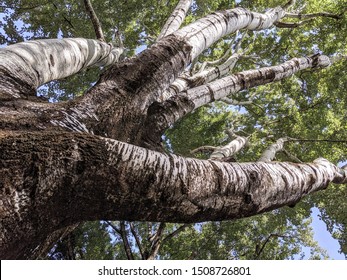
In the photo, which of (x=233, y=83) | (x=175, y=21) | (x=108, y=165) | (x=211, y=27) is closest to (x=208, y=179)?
(x=108, y=165)

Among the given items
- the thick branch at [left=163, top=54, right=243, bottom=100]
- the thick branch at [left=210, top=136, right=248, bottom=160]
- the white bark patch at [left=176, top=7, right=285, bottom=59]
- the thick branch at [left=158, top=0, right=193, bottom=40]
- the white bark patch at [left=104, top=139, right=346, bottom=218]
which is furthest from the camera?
the thick branch at [left=210, top=136, right=248, bottom=160]

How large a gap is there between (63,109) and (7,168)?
786mm

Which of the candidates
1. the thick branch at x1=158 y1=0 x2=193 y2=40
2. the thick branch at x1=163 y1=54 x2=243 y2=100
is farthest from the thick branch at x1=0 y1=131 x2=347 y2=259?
the thick branch at x1=158 y1=0 x2=193 y2=40

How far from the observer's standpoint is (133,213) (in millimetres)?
1750

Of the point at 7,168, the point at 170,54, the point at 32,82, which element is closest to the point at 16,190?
the point at 7,168

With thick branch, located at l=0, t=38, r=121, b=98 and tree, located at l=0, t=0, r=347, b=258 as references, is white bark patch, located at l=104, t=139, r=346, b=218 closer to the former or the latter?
tree, located at l=0, t=0, r=347, b=258

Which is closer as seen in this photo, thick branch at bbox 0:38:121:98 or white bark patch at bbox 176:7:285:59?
thick branch at bbox 0:38:121:98

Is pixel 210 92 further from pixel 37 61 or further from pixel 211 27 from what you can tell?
pixel 37 61

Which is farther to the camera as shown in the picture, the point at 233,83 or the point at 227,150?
the point at 227,150

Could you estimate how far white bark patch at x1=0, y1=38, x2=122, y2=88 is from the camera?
103 inches

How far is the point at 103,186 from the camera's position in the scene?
63.1 inches

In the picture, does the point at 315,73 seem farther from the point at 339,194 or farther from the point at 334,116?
the point at 339,194

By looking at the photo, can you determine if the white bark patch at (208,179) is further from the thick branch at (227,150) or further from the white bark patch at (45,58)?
the thick branch at (227,150)

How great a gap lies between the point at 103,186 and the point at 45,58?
5.96 ft
